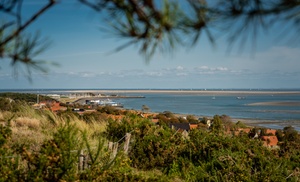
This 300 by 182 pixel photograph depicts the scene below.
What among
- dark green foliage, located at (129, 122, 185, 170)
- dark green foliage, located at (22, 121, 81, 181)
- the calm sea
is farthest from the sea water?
dark green foliage, located at (22, 121, 81, 181)

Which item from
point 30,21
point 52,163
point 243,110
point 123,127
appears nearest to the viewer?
point 30,21

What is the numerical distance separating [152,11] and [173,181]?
16.9 feet

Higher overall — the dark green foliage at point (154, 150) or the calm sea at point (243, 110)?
the dark green foliage at point (154, 150)

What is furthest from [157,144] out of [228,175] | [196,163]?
[228,175]

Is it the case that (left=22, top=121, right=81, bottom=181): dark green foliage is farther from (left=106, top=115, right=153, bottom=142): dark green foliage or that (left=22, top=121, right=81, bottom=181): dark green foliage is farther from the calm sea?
the calm sea

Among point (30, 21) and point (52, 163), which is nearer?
point (30, 21)

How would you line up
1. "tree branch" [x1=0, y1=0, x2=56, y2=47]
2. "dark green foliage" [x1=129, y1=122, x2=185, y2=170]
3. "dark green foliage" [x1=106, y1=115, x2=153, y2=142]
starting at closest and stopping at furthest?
"tree branch" [x1=0, y1=0, x2=56, y2=47], "dark green foliage" [x1=129, y1=122, x2=185, y2=170], "dark green foliage" [x1=106, y1=115, x2=153, y2=142]

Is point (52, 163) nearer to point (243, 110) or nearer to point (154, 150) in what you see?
point (154, 150)

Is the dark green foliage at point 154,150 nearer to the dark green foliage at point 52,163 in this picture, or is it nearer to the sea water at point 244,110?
the dark green foliage at point 52,163

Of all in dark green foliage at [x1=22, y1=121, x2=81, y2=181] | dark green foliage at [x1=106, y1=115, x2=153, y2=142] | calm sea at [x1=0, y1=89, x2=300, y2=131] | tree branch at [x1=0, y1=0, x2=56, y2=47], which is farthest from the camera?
calm sea at [x1=0, y1=89, x2=300, y2=131]

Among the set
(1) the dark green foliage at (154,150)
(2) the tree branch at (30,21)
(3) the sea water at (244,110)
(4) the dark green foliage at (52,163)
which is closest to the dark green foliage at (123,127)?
(1) the dark green foliage at (154,150)

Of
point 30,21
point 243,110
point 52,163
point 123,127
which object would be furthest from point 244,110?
point 30,21

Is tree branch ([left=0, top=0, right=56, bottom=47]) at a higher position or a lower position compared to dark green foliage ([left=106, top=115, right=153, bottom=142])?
higher

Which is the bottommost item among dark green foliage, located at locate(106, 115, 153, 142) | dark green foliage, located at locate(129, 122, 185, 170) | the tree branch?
dark green foliage, located at locate(129, 122, 185, 170)
